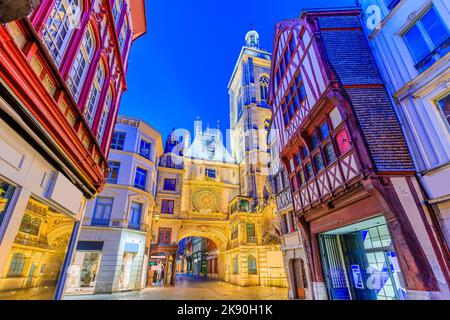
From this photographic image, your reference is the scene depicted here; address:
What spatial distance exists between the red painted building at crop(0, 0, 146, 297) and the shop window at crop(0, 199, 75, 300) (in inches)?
1.4

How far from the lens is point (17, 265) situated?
3.79 metres

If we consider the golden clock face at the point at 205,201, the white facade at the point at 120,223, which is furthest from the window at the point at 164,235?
the white facade at the point at 120,223

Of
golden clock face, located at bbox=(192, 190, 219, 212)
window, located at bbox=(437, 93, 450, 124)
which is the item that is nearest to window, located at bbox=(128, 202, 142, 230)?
golden clock face, located at bbox=(192, 190, 219, 212)

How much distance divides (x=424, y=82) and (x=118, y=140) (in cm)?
1693

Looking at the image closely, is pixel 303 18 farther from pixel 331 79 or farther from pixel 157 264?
pixel 157 264

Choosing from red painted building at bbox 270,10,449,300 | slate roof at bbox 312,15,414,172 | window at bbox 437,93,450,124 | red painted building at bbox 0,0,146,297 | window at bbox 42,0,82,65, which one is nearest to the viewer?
red painted building at bbox 0,0,146,297

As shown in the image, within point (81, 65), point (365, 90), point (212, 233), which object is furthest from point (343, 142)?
point (212, 233)

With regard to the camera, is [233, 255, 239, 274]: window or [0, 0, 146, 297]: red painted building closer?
[0, 0, 146, 297]: red painted building

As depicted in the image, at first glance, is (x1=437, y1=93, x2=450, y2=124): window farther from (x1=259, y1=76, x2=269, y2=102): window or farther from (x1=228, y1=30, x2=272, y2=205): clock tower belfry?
(x1=259, y1=76, x2=269, y2=102): window

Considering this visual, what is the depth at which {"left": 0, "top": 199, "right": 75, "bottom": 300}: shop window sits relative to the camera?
3.61m

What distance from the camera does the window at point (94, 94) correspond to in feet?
19.8

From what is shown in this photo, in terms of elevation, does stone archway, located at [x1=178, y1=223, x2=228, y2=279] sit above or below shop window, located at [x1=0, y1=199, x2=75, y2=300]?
above
